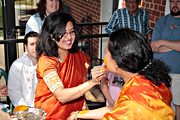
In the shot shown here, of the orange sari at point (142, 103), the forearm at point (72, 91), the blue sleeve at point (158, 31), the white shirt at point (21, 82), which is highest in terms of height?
the blue sleeve at point (158, 31)

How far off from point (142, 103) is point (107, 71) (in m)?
0.66

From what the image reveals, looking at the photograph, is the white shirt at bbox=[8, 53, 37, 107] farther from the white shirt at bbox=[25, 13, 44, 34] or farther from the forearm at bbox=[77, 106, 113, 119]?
the forearm at bbox=[77, 106, 113, 119]

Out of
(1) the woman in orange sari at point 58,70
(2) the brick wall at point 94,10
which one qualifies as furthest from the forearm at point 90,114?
(2) the brick wall at point 94,10

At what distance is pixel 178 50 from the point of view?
3.08 meters

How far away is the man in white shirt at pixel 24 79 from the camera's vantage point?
2910 mm

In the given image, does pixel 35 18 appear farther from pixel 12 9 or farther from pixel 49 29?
pixel 49 29

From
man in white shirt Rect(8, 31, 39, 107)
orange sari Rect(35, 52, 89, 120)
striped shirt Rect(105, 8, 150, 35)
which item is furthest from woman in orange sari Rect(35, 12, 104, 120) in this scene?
striped shirt Rect(105, 8, 150, 35)

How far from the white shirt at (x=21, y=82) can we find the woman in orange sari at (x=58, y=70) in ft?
2.55

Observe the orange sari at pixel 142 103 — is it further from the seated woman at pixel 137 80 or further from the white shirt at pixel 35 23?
the white shirt at pixel 35 23

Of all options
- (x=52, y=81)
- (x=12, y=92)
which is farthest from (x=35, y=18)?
(x=52, y=81)

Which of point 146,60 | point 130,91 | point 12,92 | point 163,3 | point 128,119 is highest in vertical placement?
point 163,3

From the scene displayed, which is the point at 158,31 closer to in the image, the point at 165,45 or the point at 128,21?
the point at 165,45

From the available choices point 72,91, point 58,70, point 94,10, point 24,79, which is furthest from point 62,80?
point 94,10

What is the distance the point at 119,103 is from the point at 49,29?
33.9 inches
